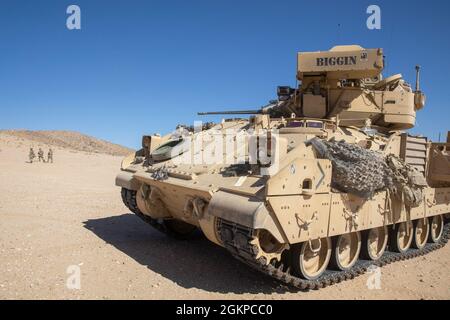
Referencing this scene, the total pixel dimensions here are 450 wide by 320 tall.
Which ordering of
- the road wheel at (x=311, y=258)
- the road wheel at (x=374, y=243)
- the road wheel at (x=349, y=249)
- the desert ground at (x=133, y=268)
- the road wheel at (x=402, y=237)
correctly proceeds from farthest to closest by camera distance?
1. the road wheel at (x=402, y=237)
2. the road wheel at (x=374, y=243)
3. the road wheel at (x=349, y=249)
4. the road wheel at (x=311, y=258)
5. the desert ground at (x=133, y=268)

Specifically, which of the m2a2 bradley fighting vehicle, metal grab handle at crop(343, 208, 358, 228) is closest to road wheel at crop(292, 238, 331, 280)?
the m2a2 bradley fighting vehicle

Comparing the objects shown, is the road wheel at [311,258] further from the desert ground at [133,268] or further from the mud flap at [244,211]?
the mud flap at [244,211]

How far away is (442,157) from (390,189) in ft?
6.85

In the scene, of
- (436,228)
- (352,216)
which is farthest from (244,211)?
(436,228)

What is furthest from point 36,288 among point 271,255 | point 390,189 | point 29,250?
point 390,189

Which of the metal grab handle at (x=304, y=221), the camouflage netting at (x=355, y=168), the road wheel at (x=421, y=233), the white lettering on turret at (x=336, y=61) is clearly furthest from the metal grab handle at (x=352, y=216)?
the white lettering on turret at (x=336, y=61)

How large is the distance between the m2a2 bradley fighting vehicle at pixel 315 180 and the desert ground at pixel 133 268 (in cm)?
35

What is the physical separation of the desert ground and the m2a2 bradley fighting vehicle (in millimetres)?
353

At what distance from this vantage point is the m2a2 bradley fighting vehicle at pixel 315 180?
4879 millimetres

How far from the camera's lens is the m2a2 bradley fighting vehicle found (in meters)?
4.88

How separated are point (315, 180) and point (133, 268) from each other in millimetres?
2925

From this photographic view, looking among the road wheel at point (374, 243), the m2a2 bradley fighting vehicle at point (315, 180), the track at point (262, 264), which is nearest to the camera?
the track at point (262, 264)

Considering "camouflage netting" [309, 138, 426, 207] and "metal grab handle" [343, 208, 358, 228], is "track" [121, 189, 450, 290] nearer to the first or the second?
"metal grab handle" [343, 208, 358, 228]

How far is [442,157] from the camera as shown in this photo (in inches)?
304
